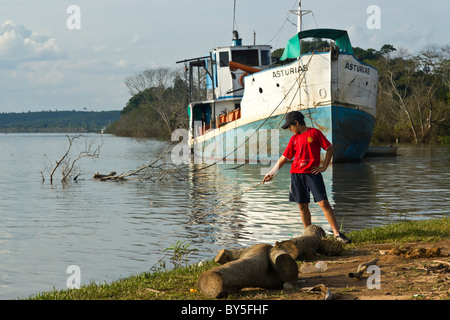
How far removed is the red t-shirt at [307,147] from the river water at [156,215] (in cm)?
171

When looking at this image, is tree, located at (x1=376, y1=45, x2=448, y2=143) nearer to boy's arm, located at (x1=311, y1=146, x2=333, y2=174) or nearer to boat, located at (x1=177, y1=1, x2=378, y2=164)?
boat, located at (x1=177, y1=1, x2=378, y2=164)

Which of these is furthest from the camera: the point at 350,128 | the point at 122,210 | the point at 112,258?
the point at 350,128

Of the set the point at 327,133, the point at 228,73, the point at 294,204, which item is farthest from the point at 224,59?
the point at 294,204

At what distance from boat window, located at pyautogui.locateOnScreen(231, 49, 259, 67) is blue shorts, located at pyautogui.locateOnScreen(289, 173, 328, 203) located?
2161 cm

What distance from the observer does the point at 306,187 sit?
26.6 ft

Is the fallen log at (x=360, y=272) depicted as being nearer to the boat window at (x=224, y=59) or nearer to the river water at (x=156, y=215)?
the river water at (x=156, y=215)

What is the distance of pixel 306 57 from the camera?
74.7ft

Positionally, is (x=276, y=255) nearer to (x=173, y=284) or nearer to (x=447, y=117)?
(x=173, y=284)

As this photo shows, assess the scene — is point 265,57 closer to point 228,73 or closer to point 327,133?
point 228,73

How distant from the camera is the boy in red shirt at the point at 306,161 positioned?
7887mm

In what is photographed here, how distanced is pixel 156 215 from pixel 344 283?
8.15 metres

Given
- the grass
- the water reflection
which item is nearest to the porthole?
the water reflection

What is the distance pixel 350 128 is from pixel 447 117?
27.1 metres
